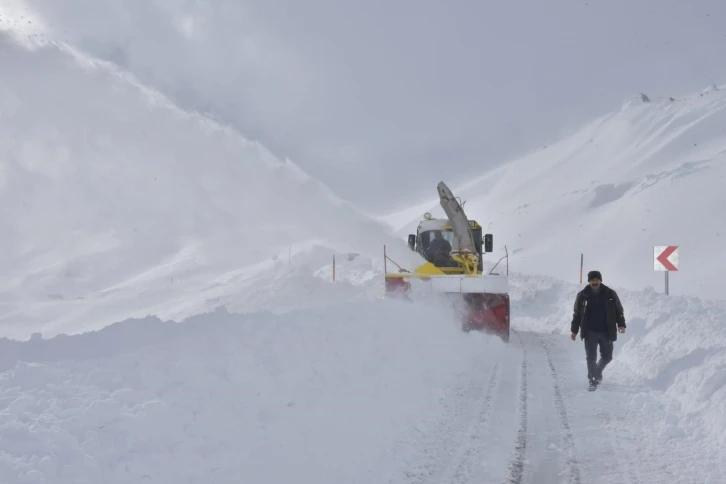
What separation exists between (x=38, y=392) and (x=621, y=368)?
7.91 metres

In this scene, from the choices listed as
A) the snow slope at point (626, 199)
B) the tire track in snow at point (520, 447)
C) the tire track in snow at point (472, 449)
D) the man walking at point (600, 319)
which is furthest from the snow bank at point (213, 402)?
the snow slope at point (626, 199)

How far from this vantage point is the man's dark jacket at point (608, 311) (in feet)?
26.5

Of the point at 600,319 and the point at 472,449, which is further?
the point at 600,319

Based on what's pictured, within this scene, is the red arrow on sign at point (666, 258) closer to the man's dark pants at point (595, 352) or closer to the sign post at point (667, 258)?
the sign post at point (667, 258)

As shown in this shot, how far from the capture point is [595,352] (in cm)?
805

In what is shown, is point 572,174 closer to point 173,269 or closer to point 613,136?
point 613,136

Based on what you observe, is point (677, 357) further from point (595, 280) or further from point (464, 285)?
point (464, 285)

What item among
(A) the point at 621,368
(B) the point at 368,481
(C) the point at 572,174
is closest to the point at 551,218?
(C) the point at 572,174

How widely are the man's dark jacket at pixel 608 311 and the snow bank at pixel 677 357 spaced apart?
74 cm

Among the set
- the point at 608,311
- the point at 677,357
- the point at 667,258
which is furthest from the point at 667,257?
the point at 608,311

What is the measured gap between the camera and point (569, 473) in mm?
4719

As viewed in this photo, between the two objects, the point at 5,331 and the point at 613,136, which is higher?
the point at 613,136

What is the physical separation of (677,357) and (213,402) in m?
6.12

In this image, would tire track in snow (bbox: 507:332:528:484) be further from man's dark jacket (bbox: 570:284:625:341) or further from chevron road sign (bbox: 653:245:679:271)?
chevron road sign (bbox: 653:245:679:271)
